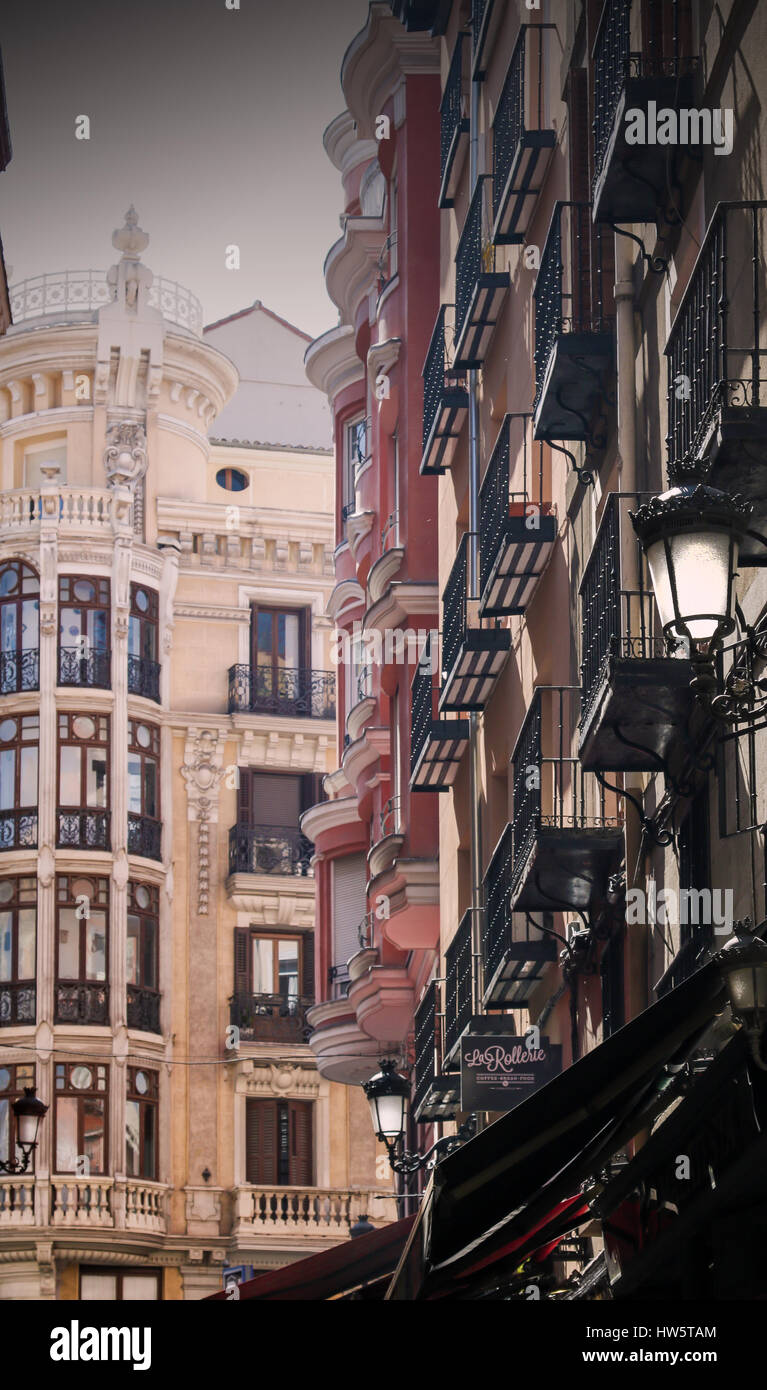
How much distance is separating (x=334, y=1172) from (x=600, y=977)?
34.7 metres

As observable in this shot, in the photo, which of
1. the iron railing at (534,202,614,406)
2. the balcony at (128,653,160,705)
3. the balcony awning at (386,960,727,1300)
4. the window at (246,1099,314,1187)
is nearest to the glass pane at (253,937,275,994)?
the window at (246,1099,314,1187)

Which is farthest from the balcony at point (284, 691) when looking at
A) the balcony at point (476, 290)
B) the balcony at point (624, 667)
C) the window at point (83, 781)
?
the balcony at point (624, 667)

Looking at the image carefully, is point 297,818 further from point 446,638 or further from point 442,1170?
point 442,1170

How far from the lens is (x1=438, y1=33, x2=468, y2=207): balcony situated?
2567 cm

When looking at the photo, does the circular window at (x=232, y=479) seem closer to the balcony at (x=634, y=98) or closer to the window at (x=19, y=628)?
the window at (x=19, y=628)

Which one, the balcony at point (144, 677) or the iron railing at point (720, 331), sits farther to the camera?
the balcony at point (144, 677)

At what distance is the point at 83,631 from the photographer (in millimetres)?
51375

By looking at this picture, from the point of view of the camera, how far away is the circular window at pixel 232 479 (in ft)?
189

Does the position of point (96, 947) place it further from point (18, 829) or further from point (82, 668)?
point (82, 668)

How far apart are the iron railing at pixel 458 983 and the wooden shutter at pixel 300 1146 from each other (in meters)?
26.7

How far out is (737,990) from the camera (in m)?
9.48

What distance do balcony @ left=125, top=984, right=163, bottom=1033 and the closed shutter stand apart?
1229cm

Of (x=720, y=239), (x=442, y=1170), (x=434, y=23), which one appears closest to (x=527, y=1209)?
(x=442, y=1170)

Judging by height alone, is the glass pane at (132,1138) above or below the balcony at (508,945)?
above
